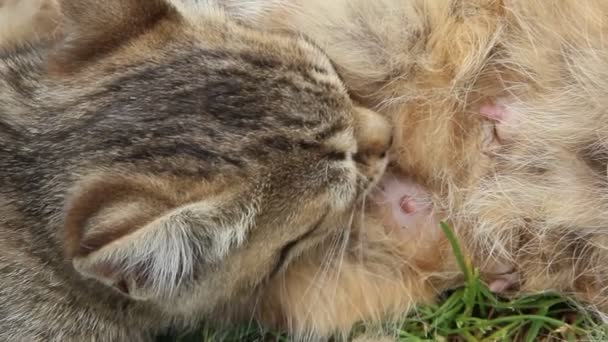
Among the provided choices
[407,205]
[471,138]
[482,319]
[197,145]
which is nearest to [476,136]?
[471,138]

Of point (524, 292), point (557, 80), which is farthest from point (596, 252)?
point (557, 80)

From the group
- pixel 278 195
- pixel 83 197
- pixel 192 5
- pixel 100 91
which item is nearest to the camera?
pixel 83 197

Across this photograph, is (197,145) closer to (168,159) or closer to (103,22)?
(168,159)

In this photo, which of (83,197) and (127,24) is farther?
(127,24)

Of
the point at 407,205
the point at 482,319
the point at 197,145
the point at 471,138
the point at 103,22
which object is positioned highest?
the point at 103,22

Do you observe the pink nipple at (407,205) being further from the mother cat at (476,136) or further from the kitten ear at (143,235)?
the kitten ear at (143,235)

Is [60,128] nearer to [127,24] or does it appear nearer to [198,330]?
[127,24]

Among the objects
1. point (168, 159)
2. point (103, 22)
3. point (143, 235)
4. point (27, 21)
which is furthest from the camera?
point (27, 21)
